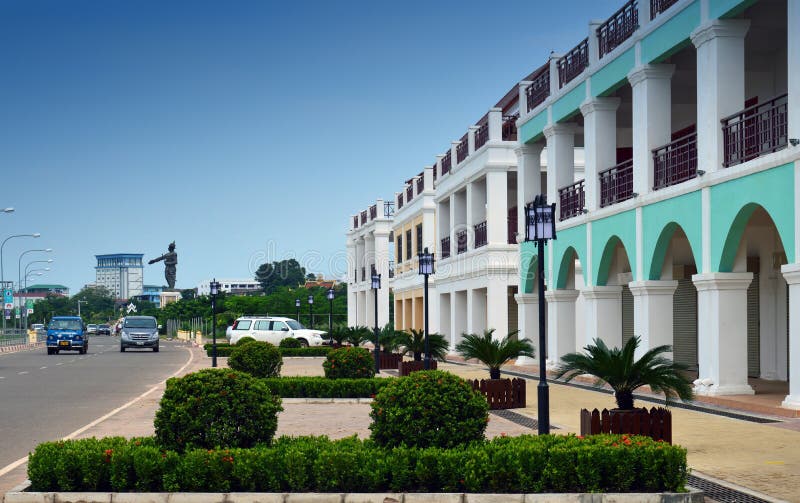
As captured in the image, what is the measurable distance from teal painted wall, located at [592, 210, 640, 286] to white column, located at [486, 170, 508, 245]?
10.1 metres

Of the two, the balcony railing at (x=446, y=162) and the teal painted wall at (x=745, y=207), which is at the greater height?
the balcony railing at (x=446, y=162)

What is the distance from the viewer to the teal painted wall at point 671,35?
63.0ft

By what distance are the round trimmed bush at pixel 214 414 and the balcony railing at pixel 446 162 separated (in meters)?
32.0

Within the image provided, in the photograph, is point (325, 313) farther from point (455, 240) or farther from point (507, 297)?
point (507, 297)

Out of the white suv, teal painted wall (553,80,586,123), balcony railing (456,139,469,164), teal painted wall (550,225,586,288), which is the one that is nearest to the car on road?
Answer: the white suv

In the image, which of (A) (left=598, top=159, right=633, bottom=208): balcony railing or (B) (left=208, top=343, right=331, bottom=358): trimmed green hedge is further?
(B) (left=208, top=343, right=331, bottom=358): trimmed green hedge

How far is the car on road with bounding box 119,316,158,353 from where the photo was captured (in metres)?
52.6

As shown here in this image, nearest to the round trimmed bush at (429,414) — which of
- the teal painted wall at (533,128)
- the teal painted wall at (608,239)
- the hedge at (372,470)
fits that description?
the hedge at (372,470)

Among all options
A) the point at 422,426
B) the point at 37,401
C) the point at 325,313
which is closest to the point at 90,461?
the point at 422,426

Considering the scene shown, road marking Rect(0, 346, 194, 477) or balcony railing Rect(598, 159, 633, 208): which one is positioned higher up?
balcony railing Rect(598, 159, 633, 208)

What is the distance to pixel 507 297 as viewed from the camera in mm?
35969

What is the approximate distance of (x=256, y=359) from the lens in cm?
2375

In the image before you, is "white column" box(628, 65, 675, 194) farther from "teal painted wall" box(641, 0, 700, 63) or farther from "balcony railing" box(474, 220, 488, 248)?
"balcony railing" box(474, 220, 488, 248)

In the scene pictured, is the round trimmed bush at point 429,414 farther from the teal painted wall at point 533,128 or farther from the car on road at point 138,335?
the car on road at point 138,335
